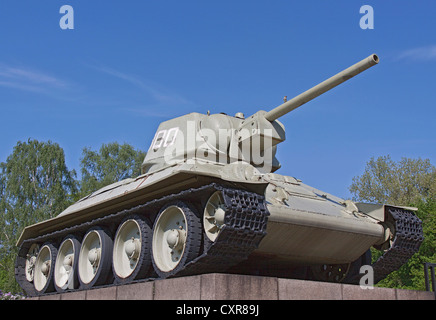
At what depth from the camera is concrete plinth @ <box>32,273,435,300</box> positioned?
7.04 metres

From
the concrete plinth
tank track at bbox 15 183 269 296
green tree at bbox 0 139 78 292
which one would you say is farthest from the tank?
green tree at bbox 0 139 78 292

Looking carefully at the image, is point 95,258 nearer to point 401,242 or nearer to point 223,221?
point 223,221

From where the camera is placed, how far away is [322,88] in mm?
9812

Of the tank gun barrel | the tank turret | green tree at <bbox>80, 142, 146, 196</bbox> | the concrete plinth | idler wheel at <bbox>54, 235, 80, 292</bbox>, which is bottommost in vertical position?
the concrete plinth

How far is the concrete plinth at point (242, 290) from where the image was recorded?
7.04m

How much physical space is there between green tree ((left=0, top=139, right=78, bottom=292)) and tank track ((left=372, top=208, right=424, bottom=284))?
24.3 m

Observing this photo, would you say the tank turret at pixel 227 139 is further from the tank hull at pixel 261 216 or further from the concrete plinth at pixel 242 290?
the concrete plinth at pixel 242 290

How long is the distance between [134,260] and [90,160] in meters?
28.4

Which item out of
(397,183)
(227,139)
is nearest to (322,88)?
(227,139)

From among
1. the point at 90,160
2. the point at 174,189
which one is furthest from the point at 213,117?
the point at 90,160

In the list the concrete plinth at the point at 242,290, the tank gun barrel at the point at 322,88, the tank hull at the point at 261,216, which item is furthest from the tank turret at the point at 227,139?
the concrete plinth at the point at 242,290

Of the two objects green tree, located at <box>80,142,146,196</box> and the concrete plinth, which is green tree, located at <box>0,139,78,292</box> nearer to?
green tree, located at <box>80,142,146,196</box>

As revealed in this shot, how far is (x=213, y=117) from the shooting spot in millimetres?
11305
